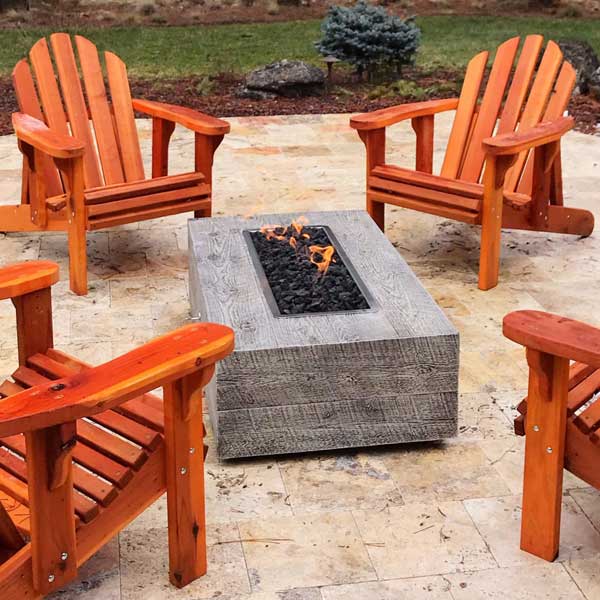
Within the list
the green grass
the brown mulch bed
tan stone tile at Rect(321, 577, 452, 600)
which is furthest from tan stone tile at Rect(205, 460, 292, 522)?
the green grass

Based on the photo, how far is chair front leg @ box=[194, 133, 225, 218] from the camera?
472 cm

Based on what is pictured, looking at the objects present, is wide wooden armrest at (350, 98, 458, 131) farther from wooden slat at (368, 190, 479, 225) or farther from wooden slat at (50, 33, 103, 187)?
wooden slat at (50, 33, 103, 187)

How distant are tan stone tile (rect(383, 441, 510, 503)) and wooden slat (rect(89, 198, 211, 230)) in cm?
181

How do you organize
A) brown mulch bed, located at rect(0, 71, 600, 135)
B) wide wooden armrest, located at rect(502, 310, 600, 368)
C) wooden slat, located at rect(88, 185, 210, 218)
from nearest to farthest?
wide wooden armrest, located at rect(502, 310, 600, 368) → wooden slat, located at rect(88, 185, 210, 218) → brown mulch bed, located at rect(0, 71, 600, 135)

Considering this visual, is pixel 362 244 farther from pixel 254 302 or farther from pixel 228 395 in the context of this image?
pixel 228 395

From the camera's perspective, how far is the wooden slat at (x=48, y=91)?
4953mm

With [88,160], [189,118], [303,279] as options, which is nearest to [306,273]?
[303,279]

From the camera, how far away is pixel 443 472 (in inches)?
122

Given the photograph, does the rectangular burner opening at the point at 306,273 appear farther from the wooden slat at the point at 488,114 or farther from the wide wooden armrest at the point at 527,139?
the wooden slat at the point at 488,114

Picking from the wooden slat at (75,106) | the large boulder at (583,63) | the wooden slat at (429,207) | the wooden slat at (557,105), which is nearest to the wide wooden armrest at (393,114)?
the wooden slat at (429,207)

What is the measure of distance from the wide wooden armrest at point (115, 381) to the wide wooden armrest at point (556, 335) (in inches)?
25.5

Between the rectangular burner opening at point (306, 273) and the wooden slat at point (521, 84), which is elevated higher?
the wooden slat at point (521, 84)

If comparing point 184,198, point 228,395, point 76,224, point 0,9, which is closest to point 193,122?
point 184,198

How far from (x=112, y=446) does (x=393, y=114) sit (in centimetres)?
276
